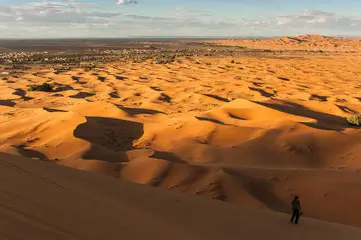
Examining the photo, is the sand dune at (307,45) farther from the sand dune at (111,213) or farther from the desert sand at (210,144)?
the sand dune at (111,213)

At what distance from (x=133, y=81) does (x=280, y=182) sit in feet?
91.2

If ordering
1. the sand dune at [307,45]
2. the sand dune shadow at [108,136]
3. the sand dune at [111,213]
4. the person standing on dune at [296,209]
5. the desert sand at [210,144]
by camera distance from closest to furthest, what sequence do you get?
the sand dune at [111,213] → the person standing on dune at [296,209] → the desert sand at [210,144] → the sand dune shadow at [108,136] → the sand dune at [307,45]

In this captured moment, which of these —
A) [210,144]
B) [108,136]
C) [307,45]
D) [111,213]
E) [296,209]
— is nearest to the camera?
[111,213]

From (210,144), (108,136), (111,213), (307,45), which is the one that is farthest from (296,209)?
(307,45)

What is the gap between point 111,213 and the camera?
6.52 meters

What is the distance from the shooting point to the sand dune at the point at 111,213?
5.11 meters

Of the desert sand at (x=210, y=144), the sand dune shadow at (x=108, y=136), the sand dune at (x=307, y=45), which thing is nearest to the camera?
the desert sand at (x=210, y=144)

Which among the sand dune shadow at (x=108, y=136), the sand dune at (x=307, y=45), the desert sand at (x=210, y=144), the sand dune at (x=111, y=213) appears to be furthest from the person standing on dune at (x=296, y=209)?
the sand dune at (x=307, y=45)

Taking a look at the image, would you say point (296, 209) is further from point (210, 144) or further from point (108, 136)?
point (108, 136)

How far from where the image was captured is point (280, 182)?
36.7 feet

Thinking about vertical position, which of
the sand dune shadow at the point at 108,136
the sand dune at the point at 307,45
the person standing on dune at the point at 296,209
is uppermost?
the person standing on dune at the point at 296,209

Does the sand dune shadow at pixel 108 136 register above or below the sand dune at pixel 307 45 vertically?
above

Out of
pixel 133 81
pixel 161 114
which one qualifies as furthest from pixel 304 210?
pixel 133 81

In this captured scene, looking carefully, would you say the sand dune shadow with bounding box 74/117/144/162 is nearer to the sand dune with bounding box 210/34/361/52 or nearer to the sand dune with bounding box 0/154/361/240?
the sand dune with bounding box 0/154/361/240
